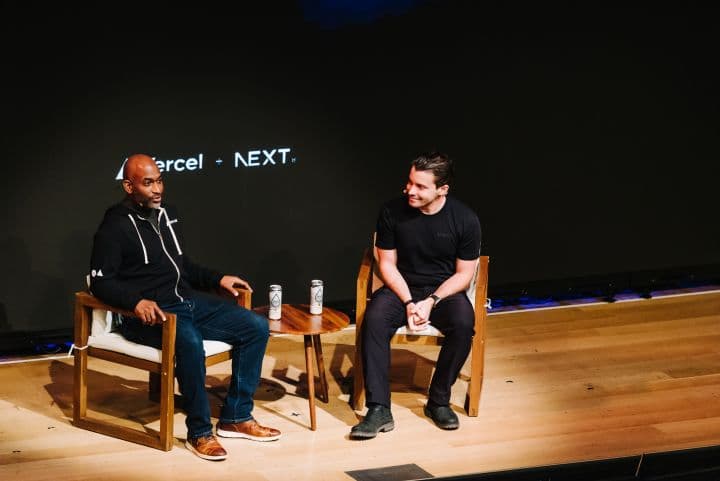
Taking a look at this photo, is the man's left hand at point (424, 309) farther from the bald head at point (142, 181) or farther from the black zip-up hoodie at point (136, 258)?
the bald head at point (142, 181)

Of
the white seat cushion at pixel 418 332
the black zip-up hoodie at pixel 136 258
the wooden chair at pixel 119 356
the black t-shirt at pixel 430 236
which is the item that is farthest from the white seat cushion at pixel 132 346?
the black t-shirt at pixel 430 236

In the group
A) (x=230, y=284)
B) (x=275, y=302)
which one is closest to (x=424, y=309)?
(x=275, y=302)

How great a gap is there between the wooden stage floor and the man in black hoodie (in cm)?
14

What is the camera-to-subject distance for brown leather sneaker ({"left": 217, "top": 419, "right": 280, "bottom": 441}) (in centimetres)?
526

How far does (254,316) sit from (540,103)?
2.41 meters

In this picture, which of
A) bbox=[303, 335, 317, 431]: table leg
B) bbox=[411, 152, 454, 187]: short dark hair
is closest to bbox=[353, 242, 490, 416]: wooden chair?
bbox=[303, 335, 317, 431]: table leg

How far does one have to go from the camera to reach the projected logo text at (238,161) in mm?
6168

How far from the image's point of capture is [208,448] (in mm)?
5070

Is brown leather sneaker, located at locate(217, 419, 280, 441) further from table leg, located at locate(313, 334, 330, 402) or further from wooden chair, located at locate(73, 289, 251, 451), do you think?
table leg, located at locate(313, 334, 330, 402)

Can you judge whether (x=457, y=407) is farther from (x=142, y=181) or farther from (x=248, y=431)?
(x=142, y=181)

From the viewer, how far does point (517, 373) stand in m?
6.20

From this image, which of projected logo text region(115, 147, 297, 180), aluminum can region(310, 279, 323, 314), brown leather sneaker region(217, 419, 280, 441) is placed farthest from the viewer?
projected logo text region(115, 147, 297, 180)

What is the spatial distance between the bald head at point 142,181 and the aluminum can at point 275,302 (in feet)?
2.15

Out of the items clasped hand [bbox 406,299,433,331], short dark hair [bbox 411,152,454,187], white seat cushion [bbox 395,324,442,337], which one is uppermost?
short dark hair [bbox 411,152,454,187]
